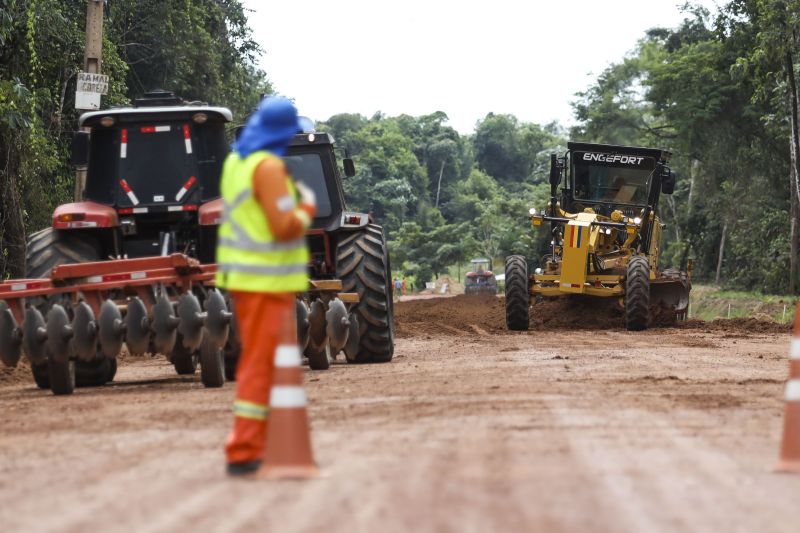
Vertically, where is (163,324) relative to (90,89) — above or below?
below

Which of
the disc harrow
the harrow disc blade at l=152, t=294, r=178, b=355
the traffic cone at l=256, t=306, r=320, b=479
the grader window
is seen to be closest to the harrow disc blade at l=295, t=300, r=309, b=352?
the disc harrow

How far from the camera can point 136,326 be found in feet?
36.2

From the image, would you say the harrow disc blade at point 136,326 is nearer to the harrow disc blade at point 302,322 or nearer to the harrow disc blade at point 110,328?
the harrow disc blade at point 110,328

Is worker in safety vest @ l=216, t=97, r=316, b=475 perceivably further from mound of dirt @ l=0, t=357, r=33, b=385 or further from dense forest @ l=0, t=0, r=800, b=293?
dense forest @ l=0, t=0, r=800, b=293

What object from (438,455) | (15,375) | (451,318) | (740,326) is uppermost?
(438,455)

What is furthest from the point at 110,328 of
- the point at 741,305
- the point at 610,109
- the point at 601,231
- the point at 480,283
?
the point at 610,109

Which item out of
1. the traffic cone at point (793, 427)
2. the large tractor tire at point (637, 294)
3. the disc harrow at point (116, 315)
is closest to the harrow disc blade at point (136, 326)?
the disc harrow at point (116, 315)

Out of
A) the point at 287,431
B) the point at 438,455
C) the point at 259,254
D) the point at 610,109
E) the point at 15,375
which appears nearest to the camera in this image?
the point at 287,431

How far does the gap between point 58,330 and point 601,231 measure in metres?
14.7

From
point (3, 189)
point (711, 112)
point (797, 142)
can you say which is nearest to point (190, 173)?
point (3, 189)

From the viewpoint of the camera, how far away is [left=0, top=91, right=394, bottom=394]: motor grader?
11117mm

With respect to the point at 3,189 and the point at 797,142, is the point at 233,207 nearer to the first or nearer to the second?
the point at 3,189

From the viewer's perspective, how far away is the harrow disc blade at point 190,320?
11039 mm

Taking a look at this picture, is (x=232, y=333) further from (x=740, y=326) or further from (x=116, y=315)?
(x=740, y=326)
